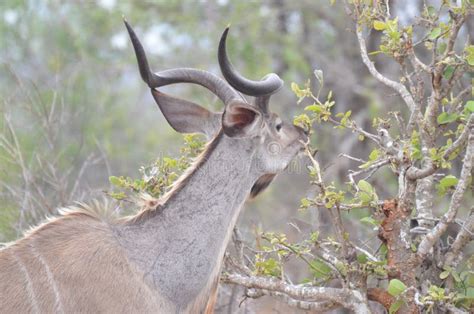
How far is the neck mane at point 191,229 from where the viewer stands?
11.5 ft

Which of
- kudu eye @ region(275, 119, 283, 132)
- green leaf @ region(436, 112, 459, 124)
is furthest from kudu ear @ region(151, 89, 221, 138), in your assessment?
green leaf @ region(436, 112, 459, 124)

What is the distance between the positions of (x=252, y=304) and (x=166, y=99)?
111 cm

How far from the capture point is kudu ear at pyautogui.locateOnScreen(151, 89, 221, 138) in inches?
148

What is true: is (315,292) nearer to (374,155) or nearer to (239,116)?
(374,155)

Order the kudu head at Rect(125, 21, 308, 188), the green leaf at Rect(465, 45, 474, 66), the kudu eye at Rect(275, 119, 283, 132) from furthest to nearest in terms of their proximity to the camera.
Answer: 1. the kudu eye at Rect(275, 119, 283, 132)
2. the kudu head at Rect(125, 21, 308, 188)
3. the green leaf at Rect(465, 45, 474, 66)

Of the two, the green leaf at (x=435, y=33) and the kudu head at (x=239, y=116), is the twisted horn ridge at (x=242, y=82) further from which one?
the green leaf at (x=435, y=33)

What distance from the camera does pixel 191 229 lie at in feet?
11.6

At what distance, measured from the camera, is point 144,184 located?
12.7 ft

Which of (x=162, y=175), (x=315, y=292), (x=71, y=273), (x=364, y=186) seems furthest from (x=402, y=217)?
(x=71, y=273)

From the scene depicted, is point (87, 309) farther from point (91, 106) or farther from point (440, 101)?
point (91, 106)

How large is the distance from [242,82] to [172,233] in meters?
0.61

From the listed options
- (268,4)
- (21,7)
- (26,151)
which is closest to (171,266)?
(26,151)

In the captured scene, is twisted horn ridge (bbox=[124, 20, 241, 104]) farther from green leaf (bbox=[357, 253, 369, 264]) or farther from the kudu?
green leaf (bbox=[357, 253, 369, 264])

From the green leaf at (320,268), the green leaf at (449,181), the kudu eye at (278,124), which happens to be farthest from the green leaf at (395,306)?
the kudu eye at (278,124)
